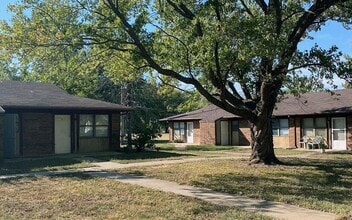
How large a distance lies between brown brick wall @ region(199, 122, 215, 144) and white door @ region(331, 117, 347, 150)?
34.6 feet

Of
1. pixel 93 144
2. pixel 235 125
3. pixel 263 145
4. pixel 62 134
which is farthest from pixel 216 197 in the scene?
pixel 235 125

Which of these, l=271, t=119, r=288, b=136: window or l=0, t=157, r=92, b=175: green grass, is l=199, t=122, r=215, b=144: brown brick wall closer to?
l=271, t=119, r=288, b=136: window

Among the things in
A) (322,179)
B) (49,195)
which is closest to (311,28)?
(322,179)

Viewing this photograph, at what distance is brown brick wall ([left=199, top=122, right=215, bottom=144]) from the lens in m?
35.1

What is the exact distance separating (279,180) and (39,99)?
49.2ft

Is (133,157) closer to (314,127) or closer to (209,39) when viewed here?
(209,39)

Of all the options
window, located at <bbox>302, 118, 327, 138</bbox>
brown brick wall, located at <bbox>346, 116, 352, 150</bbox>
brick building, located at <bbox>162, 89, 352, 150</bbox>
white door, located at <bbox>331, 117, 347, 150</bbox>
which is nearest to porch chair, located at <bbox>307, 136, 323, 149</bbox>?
brick building, located at <bbox>162, 89, 352, 150</bbox>

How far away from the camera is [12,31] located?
1412cm

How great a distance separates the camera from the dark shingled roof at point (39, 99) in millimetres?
21062

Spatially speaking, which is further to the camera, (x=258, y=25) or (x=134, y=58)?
(x=134, y=58)

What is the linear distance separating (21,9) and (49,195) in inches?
290

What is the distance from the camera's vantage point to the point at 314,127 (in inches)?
1122

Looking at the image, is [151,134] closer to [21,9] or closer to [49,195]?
[21,9]

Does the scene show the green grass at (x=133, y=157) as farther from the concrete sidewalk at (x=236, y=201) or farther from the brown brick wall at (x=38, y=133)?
the concrete sidewalk at (x=236, y=201)
